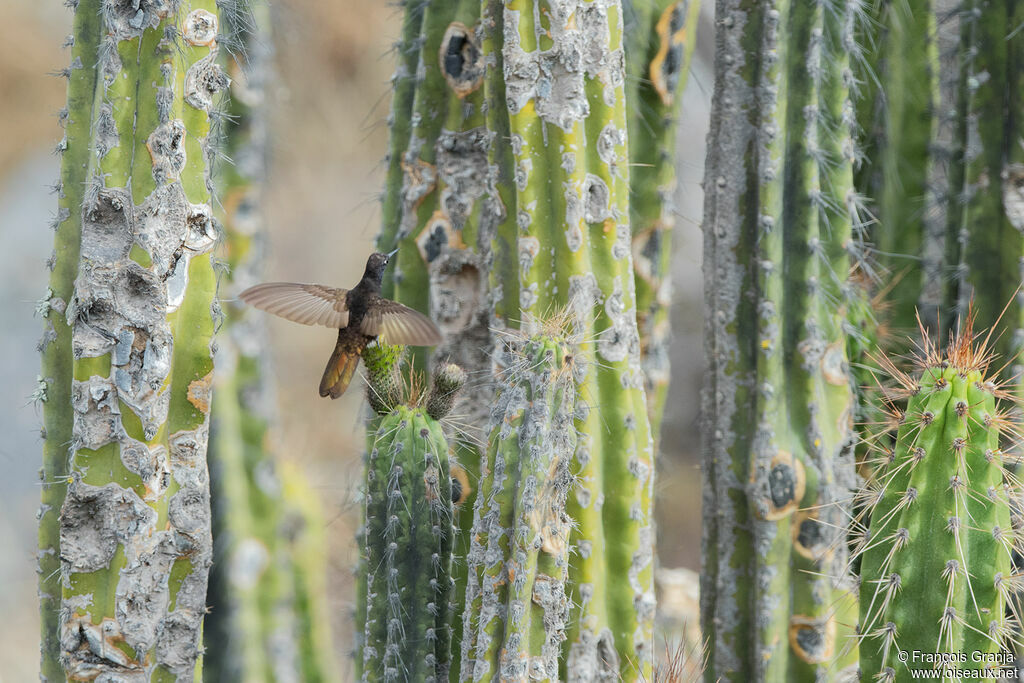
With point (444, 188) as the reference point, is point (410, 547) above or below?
below

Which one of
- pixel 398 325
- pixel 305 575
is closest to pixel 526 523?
pixel 398 325

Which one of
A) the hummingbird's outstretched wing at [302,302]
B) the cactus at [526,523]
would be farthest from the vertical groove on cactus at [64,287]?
the cactus at [526,523]

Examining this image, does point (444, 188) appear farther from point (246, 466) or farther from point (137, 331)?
point (246, 466)

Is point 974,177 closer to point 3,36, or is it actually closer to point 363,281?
point 363,281

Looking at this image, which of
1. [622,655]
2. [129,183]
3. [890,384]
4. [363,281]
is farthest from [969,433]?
[129,183]

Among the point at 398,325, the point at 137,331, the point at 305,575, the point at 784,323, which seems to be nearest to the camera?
the point at 137,331

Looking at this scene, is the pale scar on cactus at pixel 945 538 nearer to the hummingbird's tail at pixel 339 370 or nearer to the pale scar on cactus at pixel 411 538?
the pale scar on cactus at pixel 411 538

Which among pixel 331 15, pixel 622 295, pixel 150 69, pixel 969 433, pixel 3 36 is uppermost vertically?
pixel 331 15
